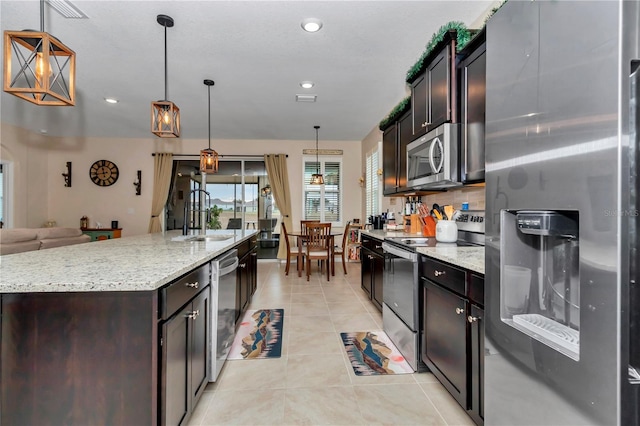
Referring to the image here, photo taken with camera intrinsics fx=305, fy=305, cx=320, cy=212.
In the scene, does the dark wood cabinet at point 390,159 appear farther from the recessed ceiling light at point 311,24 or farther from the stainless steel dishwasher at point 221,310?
the stainless steel dishwasher at point 221,310

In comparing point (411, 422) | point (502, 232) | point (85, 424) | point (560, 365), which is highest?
point (502, 232)

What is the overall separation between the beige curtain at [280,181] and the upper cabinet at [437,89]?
4221mm

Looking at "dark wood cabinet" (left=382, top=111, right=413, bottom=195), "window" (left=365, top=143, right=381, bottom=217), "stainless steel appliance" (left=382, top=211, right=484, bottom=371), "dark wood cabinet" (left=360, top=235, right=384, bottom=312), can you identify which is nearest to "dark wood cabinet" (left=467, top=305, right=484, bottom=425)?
"stainless steel appliance" (left=382, top=211, right=484, bottom=371)

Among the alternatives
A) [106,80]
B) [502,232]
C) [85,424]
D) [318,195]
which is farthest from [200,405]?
[318,195]

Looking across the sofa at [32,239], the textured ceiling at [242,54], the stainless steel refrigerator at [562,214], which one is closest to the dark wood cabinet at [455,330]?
the stainless steel refrigerator at [562,214]

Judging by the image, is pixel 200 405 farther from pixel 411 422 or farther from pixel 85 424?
pixel 411 422

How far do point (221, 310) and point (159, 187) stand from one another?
17.7 ft

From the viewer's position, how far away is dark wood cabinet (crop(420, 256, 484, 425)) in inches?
55.7

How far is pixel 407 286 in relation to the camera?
2178 mm

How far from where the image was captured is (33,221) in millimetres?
6020

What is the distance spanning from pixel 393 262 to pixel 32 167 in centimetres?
734

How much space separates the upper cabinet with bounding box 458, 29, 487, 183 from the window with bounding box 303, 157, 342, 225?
15.7 feet

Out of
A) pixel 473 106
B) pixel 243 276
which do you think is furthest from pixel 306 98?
pixel 473 106

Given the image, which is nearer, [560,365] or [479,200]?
[560,365]
